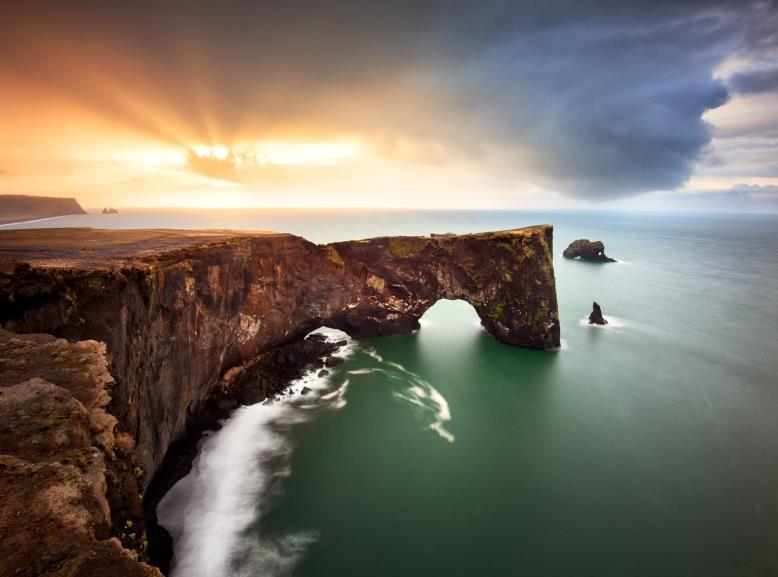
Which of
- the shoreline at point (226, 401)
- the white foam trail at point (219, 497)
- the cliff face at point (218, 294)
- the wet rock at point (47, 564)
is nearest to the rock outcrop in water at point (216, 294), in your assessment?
the cliff face at point (218, 294)

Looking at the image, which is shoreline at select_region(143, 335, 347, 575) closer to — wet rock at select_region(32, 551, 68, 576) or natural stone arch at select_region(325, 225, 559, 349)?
natural stone arch at select_region(325, 225, 559, 349)

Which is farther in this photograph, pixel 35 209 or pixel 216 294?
pixel 35 209

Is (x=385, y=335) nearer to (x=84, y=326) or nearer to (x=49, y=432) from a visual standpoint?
(x=84, y=326)

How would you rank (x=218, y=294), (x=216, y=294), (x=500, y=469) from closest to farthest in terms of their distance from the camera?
(x=500, y=469) < (x=216, y=294) < (x=218, y=294)

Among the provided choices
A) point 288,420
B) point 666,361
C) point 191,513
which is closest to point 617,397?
point 666,361

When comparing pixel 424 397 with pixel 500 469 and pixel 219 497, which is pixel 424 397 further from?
pixel 219 497

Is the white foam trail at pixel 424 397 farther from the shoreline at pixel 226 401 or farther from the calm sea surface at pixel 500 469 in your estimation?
the shoreline at pixel 226 401

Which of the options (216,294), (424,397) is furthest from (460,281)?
(216,294)
